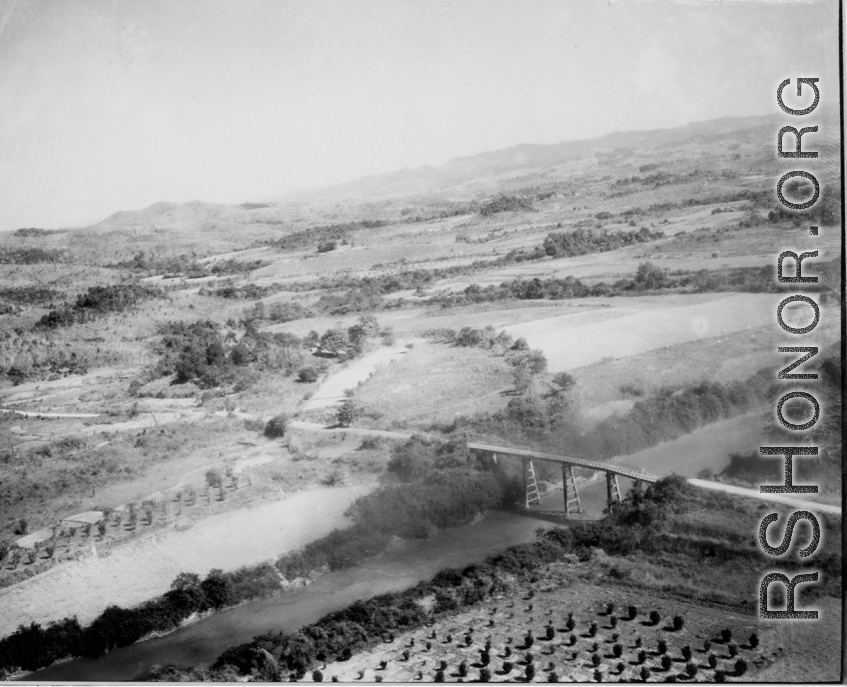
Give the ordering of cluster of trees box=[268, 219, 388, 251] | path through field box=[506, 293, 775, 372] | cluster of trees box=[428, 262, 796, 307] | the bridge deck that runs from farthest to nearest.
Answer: cluster of trees box=[268, 219, 388, 251] < cluster of trees box=[428, 262, 796, 307] < path through field box=[506, 293, 775, 372] < the bridge deck

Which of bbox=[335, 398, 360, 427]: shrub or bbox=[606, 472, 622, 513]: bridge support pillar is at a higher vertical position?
bbox=[335, 398, 360, 427]: shrub

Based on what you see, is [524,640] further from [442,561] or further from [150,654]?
[150,654]

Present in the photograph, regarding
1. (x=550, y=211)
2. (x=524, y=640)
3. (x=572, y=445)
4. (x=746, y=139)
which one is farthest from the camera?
(x=550, y=211)

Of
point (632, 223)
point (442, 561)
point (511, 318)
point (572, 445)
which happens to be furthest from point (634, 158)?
point (442, 561)

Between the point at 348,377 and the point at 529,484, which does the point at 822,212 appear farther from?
the point at 348,377

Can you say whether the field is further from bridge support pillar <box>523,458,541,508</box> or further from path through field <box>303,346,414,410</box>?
bridge support pillar <box>523,458,541,508</box>

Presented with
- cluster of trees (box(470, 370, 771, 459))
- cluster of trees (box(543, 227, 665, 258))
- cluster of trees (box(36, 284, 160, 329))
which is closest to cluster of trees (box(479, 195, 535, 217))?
cluster of trees (box(543, 227, 665, 258))

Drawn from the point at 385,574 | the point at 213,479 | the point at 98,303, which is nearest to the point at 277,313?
the point at 213,479
